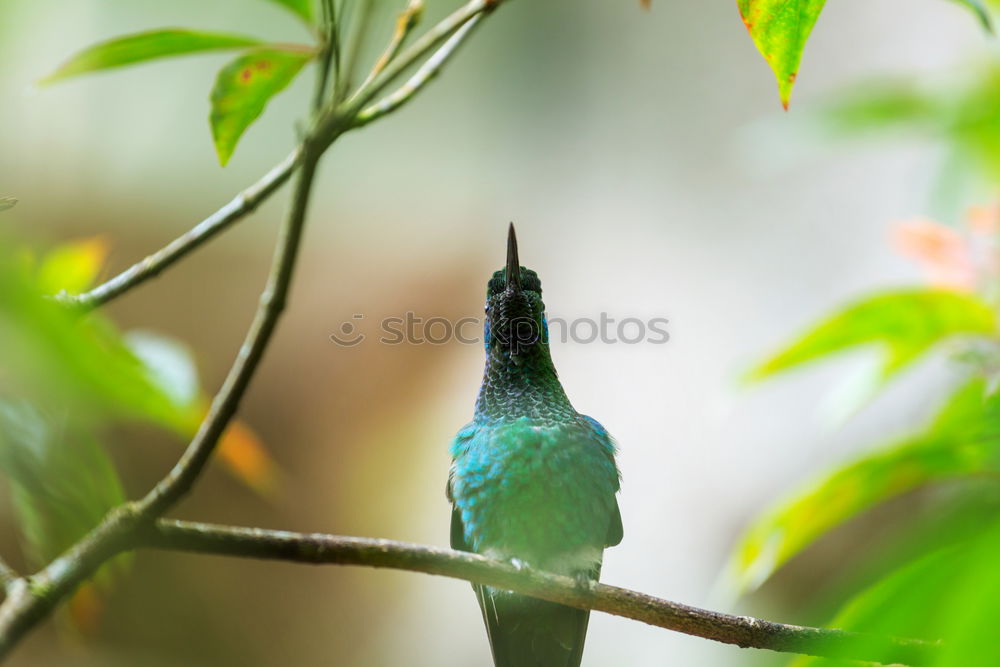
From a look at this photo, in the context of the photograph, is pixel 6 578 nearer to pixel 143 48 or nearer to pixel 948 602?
pixel 143 48

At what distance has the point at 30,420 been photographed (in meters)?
0.33

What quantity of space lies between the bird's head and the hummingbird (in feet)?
0.04

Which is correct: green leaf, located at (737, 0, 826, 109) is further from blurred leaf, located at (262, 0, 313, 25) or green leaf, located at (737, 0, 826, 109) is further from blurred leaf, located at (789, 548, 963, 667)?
blurred leaf, located at (262, 0, 313, 25)

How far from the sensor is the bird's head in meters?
0.90

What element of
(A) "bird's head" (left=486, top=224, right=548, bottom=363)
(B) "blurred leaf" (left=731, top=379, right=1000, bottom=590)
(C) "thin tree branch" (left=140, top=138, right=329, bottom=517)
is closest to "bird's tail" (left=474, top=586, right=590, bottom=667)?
(B) "blurred leaf" (left=731, top=379, right=1000, bottom=590)

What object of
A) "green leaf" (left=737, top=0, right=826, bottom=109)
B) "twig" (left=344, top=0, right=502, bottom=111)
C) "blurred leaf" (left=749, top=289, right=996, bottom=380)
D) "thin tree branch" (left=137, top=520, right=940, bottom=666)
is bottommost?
"thin tree branch" (left=137, top=520, right=940, bottom=666)

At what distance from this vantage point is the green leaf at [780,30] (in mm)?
545

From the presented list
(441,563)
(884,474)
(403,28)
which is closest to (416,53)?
(403,28)

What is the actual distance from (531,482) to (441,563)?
420mm

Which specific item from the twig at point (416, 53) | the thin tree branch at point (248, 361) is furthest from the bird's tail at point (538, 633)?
the twig at point (416, 53)

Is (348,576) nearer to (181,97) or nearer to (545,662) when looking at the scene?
(181,97)

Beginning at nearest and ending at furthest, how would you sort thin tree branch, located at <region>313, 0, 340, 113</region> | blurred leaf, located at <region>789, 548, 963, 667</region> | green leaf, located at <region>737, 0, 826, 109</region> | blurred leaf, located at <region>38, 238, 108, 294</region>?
blurred leaf, located at <region>789, 548, 963, 667</region> → green leaf, located at <region>737, 0, 826, 109</region> → thin tree branch, located at <region>313, 0, 340, 113</region> → blurred leaf, located at <region>38, 238, 108, 294</region>

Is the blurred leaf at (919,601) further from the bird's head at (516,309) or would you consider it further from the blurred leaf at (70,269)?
the blurred leaf at (70,269)

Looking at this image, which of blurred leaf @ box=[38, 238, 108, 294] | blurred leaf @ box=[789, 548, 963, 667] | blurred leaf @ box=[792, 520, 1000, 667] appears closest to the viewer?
blurred leaf @ box=[792, 520, 1000, 667]
